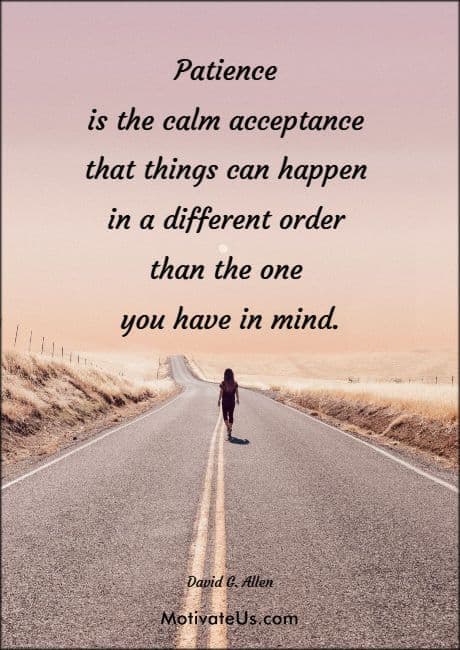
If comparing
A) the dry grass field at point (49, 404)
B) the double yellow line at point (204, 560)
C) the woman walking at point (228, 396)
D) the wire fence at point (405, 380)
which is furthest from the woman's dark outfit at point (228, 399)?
the wire fence at point (405, 380)

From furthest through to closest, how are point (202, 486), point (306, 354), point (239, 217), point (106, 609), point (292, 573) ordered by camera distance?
point (306, 354)
point (239, 217)
point (202, 486)
point (292, 573)
point (106, 609)

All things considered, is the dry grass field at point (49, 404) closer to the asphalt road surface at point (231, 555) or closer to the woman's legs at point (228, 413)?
the asphalt road surface at point (231, 555)

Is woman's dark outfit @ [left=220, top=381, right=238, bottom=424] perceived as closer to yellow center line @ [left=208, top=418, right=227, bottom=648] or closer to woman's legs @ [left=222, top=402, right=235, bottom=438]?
woman's legs @ [left=222, top=402, right=235, bottom=438]

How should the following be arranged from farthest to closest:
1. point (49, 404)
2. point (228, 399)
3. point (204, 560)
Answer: point (49, 404)
point (228, 399)
point (204, 560)

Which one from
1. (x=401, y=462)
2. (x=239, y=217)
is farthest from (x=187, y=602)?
(x=239, y=217)

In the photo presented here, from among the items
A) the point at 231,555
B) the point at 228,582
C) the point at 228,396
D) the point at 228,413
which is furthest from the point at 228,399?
the point at 228,582

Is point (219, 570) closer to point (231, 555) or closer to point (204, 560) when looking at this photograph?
point (204, 560)

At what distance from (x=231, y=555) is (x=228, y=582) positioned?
0.69 meters

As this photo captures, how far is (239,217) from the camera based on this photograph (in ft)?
50.5

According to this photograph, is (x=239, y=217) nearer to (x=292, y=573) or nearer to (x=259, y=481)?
(x=259, y=481)

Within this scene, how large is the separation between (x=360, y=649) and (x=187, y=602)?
1440mm

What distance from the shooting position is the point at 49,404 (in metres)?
18.7

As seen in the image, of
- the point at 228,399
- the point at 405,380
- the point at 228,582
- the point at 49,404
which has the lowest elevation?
the point at 228,582

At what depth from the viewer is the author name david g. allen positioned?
484cm
